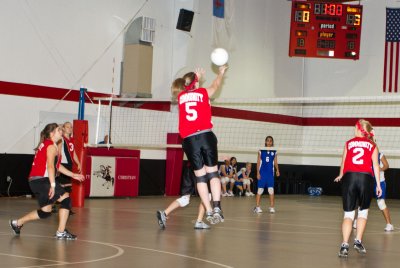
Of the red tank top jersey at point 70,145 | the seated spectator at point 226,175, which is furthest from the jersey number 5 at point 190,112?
the seated spectator at point 226,175

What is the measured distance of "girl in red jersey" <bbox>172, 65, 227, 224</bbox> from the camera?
9.76 metres

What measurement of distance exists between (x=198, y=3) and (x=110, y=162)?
7064 millimetres

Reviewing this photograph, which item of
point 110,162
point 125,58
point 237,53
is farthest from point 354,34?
point 110,162

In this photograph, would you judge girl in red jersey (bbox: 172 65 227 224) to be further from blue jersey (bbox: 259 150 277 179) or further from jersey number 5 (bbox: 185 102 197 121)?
blue jersey (bbox: 259 150 277 179)

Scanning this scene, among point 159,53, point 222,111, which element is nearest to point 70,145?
point 159,53

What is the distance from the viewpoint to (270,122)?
27594mm

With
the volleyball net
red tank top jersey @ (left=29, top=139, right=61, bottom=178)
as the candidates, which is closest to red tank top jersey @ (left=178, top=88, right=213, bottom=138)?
red tank top jersey @ (left=29, top=139, right=61, bottom=178)

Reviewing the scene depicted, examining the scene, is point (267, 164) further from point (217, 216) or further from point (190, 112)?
point (217, 216)

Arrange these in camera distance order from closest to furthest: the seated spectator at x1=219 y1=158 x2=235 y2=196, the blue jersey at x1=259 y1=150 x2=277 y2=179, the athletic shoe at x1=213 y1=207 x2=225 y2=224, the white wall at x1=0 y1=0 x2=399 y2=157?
the athletic shoe at x1=213 y1=207 x2=225 y2=224
the blue jersey at x1=259 y1=150 x2=277 y2=179
the white wall at x1=0 y1=0 x2=399 y2=157
the seated spectator at x1=219 y1=158 x2=235 y2=196

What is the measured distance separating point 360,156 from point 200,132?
2305 mm

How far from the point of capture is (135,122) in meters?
22.5

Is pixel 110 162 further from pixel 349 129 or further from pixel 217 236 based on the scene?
pixel 349 129

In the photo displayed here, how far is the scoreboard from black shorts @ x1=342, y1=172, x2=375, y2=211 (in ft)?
44.8

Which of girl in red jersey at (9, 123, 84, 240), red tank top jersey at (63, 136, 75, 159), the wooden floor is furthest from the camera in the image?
red tank top jersey at (63, 136, 75, 159)
